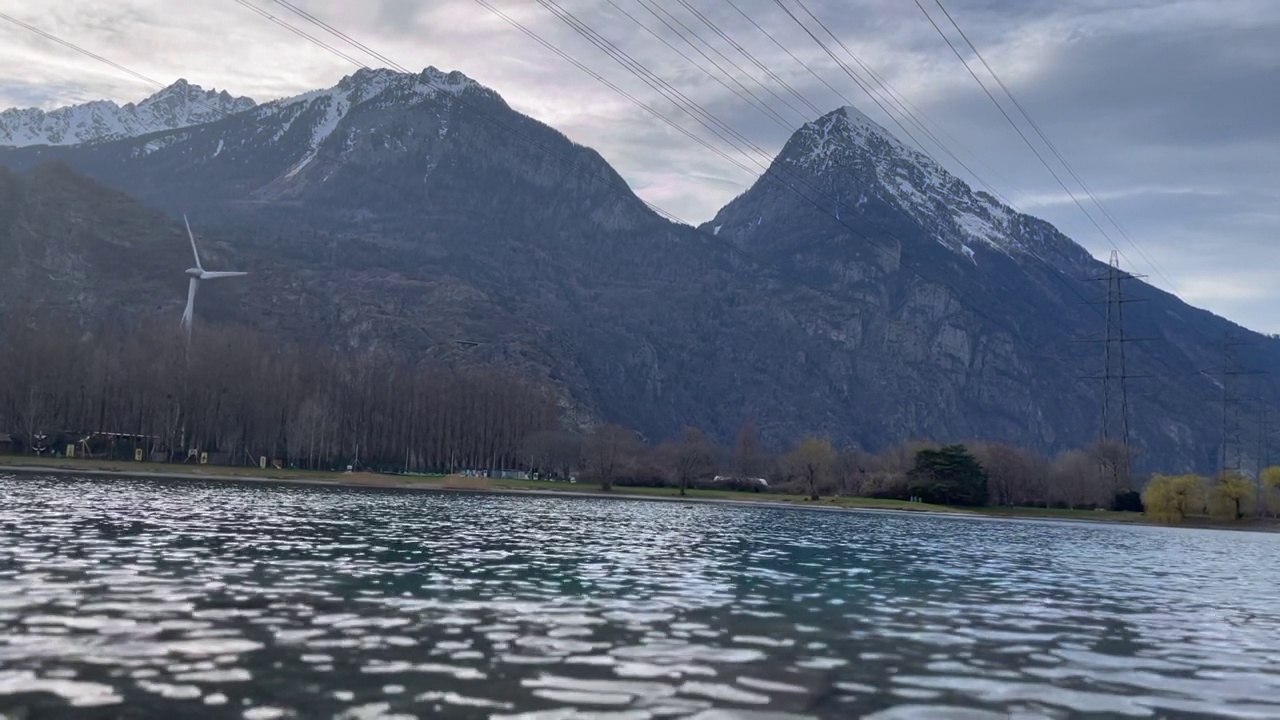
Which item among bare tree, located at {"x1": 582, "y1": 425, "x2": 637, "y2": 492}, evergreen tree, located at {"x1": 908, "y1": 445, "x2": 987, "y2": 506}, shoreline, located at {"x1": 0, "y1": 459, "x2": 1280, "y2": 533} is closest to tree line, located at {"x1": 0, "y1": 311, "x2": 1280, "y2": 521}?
evergreen tree, located at {"x1": 908, "y1": 445, "x2": 987, "y2": 506}

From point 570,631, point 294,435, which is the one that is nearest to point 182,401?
point 294,435

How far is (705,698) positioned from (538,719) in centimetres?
321

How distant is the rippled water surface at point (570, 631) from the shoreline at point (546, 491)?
7677 cm

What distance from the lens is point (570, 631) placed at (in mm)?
23422

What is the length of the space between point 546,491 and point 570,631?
4902 inches

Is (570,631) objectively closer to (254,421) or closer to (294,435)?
(294,435)

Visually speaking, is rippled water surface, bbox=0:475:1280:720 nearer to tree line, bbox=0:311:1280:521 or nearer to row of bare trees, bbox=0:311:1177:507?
tree line, bbox=0:311:1280:521

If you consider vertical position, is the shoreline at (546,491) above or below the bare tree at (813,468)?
below

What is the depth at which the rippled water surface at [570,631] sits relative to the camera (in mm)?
16547

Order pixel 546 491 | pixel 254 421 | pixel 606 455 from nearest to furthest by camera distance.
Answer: pixel 546 491
pixel 606 455
pixel 254 421

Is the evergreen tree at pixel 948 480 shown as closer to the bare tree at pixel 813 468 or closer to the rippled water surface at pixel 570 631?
the bare tree at pixel 813 468

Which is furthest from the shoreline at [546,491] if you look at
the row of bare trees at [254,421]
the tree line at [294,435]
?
the row of bare trees at [254,421]

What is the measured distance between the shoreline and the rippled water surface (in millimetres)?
76769

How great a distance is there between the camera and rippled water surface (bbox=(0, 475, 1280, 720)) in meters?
16.5
